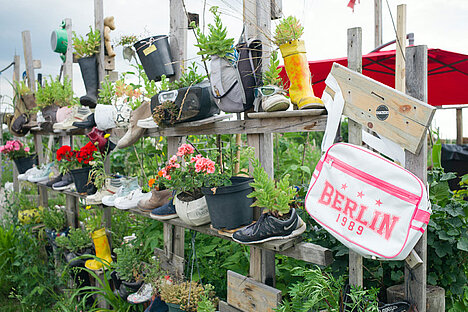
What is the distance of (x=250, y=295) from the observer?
197 centimetres

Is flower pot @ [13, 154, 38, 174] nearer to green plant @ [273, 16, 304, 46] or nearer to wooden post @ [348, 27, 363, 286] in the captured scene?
green plant @ [273, 16, 304, 46]

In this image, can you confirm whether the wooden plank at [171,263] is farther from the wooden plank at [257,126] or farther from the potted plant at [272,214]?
the potted plant at [272,214]

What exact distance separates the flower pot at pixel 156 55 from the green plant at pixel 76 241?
1810 mm

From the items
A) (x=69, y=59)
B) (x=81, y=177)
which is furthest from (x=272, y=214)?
(x=69, y=59)

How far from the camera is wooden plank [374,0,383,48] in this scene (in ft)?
13.0

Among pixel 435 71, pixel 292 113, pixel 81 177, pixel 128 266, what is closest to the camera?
pixel 292 113

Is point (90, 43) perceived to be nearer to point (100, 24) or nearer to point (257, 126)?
point (100, 24)

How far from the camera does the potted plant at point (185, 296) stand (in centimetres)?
224

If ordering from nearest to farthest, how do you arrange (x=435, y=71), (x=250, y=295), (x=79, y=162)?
(x=250, y=295) → (x=79, y=162) → (x=435, y=71)

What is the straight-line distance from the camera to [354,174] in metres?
1.43

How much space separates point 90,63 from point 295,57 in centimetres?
223

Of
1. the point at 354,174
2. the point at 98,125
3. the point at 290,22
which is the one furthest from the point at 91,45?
the point at 354,174

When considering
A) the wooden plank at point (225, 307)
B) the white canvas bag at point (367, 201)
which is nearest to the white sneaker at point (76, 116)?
the wooden plank at point (225, 307)

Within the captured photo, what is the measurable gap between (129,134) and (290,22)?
1391 millimetres
